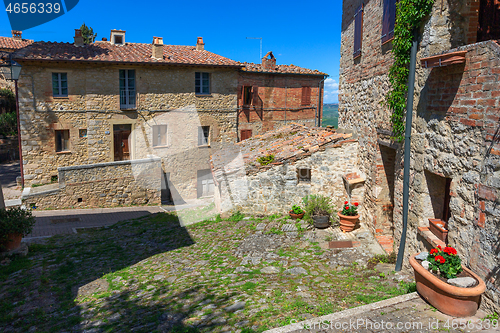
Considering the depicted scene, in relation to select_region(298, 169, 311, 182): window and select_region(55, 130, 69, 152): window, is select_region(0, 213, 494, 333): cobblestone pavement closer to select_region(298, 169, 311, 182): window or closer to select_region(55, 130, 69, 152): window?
select_region(298, 169, 311, 182): window

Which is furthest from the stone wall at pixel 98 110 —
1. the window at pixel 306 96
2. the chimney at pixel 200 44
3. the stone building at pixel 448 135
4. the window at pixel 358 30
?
the stone building at pixel 448 135

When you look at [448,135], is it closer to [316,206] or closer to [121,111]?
[316,206]

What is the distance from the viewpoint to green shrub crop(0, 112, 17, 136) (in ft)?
88.3

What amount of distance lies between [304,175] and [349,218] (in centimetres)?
197

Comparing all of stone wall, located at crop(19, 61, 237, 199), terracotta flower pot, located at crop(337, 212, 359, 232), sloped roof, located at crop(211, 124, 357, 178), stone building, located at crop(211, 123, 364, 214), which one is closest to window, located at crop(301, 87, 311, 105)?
stone wall, located at crop(19, 61, 237, 199)

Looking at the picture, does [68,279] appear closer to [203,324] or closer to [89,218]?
[203,324]

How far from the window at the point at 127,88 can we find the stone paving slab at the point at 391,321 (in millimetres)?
18213

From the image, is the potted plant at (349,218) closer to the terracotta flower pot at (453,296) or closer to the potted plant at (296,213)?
the potted plant at (296,213)

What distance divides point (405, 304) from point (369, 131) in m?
4.84

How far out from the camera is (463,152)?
4699 millimetres

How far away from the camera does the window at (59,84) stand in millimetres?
18391

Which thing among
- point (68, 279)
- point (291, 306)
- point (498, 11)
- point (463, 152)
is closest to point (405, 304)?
point (291, 306)

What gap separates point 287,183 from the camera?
10.3m

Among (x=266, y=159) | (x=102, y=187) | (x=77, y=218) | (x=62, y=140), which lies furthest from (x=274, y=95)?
(x=77, y=218)
